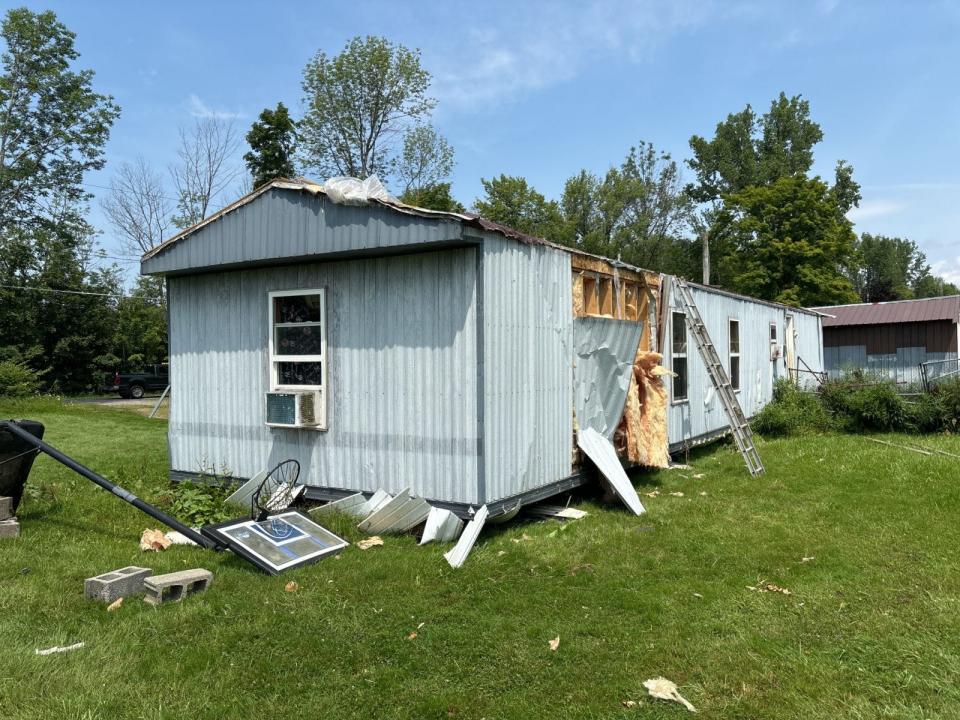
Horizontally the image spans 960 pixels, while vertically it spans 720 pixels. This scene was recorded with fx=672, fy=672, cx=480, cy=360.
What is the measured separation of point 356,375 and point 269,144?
2473cm

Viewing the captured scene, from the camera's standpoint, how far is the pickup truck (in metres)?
27.7

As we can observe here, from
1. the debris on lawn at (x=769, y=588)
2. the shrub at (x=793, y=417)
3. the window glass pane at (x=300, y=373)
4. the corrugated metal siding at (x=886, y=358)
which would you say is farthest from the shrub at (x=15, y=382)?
the corrugated metal siding at (x=886, y=358)

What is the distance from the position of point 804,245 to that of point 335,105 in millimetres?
23668

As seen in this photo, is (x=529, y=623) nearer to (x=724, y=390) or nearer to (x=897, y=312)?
(x=724, y=390)

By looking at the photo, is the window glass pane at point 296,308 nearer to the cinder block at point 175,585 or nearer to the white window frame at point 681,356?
the cinder block at point 175,585

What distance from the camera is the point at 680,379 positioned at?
1052 cm

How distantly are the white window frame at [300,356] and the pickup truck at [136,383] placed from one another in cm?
2368

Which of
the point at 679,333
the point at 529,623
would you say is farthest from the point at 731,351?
the point at 529,623

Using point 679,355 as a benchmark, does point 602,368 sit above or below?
below

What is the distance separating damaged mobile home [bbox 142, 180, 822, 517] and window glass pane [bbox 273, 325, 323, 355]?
0.02 m

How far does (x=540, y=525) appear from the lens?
6.87 meters

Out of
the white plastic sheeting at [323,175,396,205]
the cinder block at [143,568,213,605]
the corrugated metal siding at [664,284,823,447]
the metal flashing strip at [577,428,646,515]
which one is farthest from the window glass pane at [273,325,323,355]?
the corrugated metal siding at [664,284,823,447]

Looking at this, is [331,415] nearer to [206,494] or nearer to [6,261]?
[206,494]

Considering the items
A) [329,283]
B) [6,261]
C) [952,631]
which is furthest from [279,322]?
[6,261]
